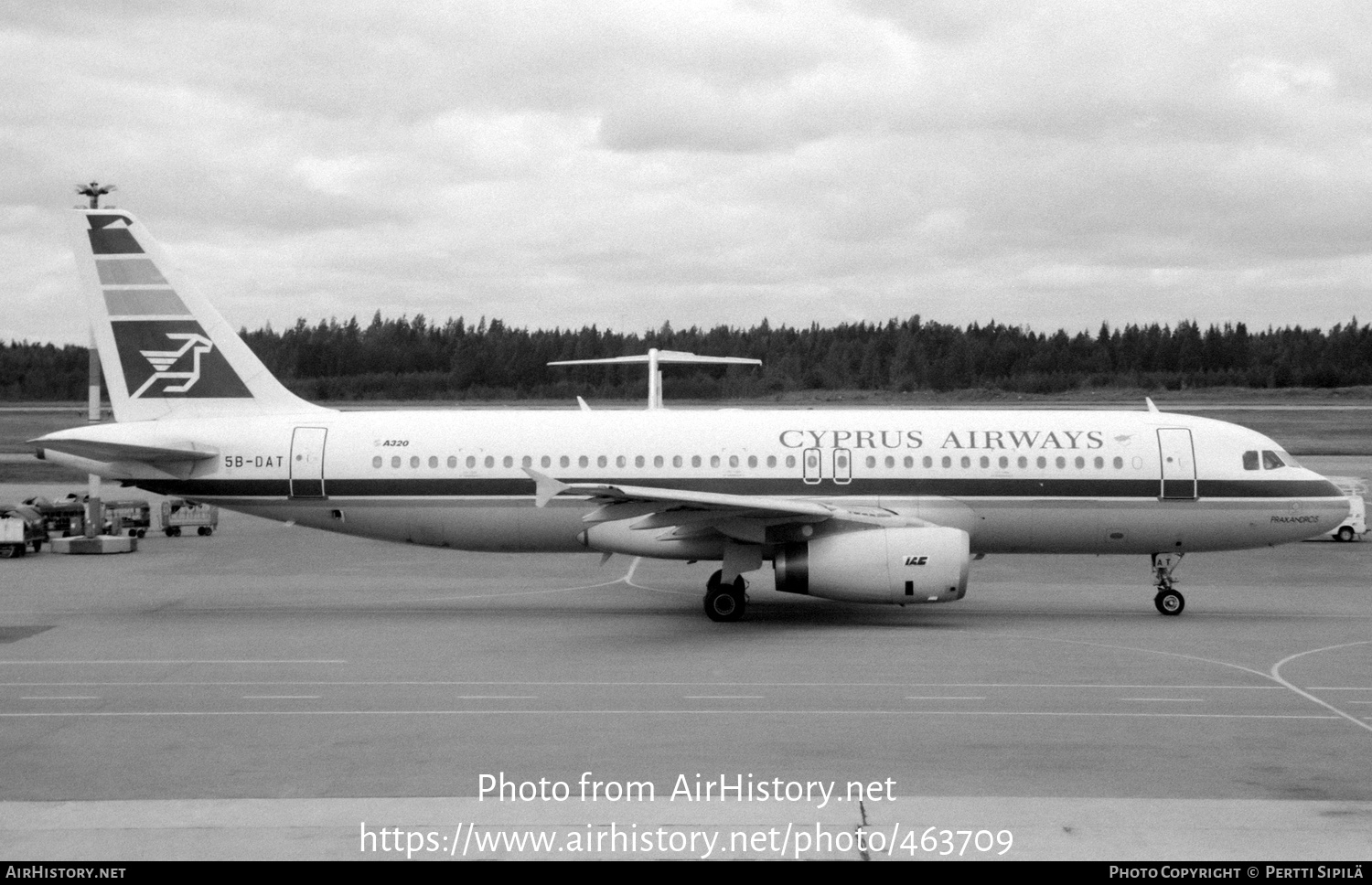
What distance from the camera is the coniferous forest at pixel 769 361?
7175 centimetres

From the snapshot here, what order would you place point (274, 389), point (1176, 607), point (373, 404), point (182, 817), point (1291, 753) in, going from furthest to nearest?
point (373, 404) → point (274, 389) → point (1176, 607) → point (1291, 753) → point (182, 817)

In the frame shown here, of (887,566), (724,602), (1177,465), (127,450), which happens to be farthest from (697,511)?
(127,450)

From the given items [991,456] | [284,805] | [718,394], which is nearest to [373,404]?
[718,394]

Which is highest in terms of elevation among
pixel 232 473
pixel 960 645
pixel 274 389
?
pixel 274 389

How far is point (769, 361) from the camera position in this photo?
85750 millimetres

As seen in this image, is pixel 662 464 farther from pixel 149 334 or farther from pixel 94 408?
pixel 94 408

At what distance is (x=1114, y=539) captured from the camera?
76.3 ft

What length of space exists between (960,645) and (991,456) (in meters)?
4.83

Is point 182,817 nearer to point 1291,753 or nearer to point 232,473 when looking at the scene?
point 1291,753

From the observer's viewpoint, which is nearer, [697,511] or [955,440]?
[697,511]

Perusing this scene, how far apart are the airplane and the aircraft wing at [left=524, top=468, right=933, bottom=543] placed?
51cm

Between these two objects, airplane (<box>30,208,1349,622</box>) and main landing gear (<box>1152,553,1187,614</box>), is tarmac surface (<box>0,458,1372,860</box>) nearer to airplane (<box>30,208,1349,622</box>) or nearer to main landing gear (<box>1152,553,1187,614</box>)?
main landing gear (<box>1152,553,1187,614</box>)

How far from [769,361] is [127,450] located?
64.8 meters

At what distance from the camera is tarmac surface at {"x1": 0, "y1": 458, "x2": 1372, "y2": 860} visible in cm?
1000
